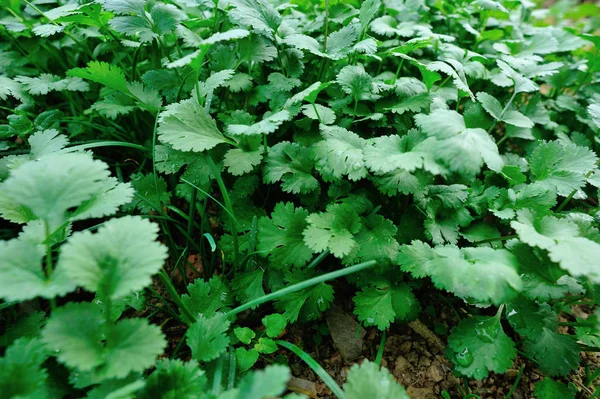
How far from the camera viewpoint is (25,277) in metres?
0.78

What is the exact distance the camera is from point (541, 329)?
1.07m

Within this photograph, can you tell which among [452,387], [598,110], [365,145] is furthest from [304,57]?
[452,387]

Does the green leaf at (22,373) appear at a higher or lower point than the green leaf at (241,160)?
lower

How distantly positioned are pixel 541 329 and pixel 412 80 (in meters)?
0.88

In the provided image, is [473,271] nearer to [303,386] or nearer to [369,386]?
[369,386]

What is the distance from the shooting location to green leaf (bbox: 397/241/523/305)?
886mm

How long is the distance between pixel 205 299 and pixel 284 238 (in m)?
0.30

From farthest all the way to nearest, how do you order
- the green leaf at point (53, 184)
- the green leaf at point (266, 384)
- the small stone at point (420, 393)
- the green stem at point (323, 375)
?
1. the small stone at point (420, 393)
2. the green stem at point (323, 375)
3. the green leaf at point (53, 184)
4. the green leaf at point (266, 384)

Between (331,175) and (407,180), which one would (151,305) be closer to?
(331,175)

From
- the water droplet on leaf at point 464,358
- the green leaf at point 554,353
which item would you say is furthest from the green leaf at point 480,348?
the green leaf at point 554,353

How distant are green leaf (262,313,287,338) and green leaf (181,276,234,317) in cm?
14

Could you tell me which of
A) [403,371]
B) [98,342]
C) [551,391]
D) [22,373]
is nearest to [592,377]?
[551,391]

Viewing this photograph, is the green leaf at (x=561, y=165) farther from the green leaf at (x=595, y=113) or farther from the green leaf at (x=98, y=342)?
the green leaf at (x=98, y=342)

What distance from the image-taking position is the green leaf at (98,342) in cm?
75
